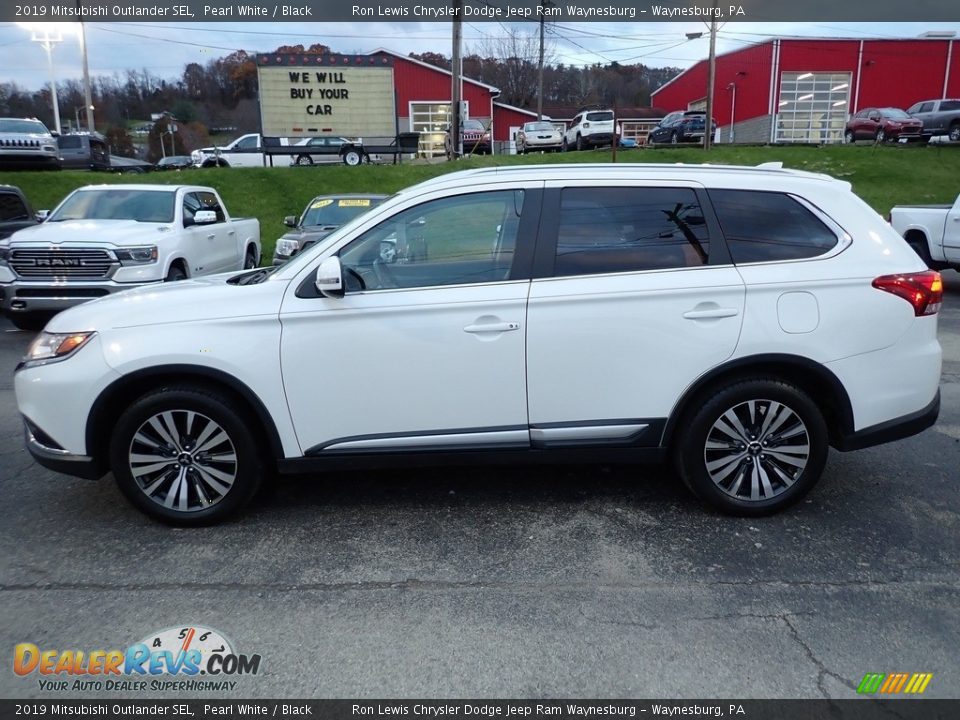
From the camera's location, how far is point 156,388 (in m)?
3.92

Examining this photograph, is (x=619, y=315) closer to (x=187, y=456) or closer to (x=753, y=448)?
(x=753, y=448)

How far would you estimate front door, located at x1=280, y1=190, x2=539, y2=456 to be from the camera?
3.84m

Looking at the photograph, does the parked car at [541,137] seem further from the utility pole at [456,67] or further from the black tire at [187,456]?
the black tire at [187,456]

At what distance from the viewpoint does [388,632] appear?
122 inches

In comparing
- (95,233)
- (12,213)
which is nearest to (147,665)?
Answer: (95,233)

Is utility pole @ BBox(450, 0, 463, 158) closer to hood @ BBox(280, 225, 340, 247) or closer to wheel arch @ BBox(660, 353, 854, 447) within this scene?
hood @ BBox(280, 225, 340, 247)

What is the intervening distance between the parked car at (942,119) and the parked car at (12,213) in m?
29.9

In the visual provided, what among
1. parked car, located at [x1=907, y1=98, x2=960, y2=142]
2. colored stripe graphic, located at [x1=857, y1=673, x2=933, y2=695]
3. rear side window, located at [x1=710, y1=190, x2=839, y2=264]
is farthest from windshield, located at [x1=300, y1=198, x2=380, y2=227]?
parked car, located at [x1=907, y1=98, x2=960, y2=142]

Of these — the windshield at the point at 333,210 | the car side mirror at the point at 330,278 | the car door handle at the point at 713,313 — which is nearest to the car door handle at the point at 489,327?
the car side mirror at the point at 330,278

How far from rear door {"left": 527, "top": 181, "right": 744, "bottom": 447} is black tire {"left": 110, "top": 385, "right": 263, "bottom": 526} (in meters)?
1.59

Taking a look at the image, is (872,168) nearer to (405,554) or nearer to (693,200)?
(693,200)

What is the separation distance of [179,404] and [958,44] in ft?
153

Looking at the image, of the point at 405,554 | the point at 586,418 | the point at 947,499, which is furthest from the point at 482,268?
the point at 947,499

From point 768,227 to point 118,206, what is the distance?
9.25 metres
